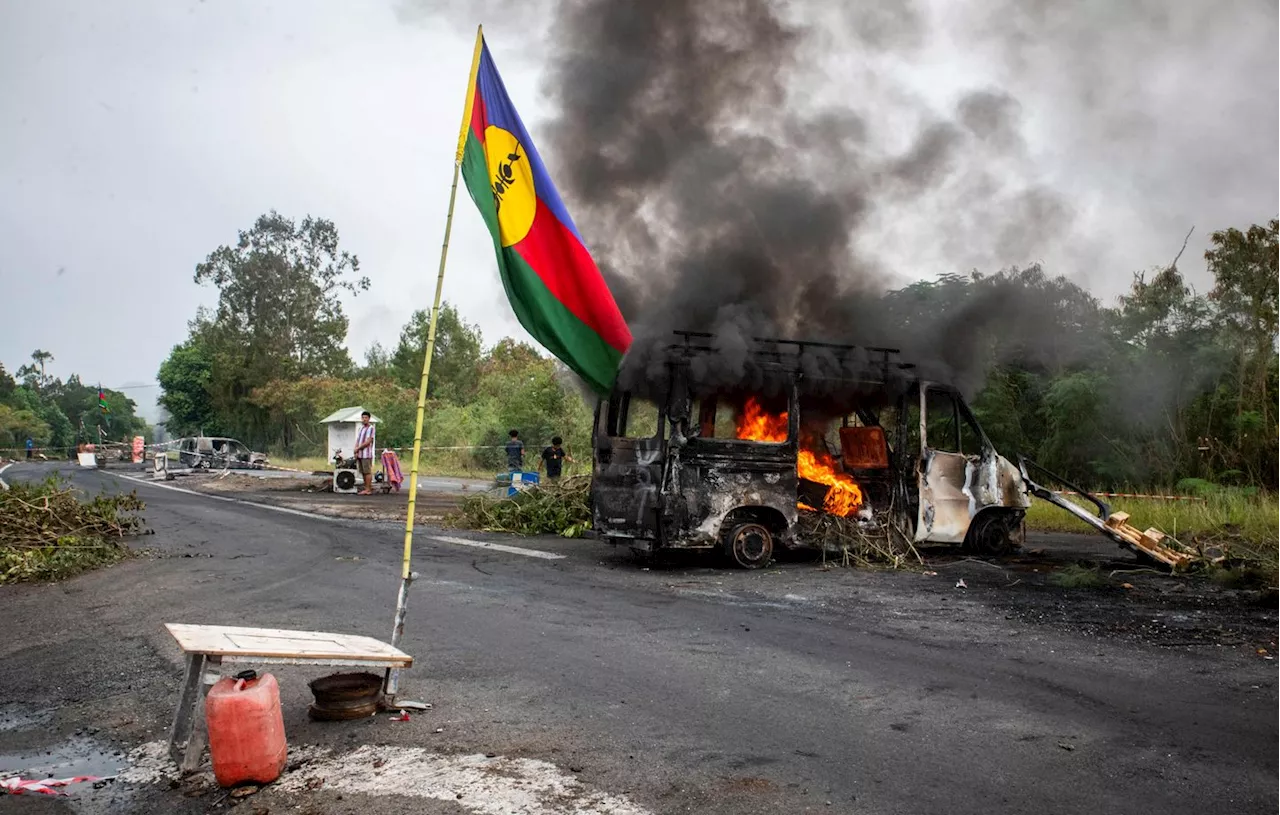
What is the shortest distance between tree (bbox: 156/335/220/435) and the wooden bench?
195 ft

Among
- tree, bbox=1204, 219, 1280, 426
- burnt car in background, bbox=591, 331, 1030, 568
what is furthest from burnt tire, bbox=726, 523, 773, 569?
tree, bbox=1204, 219, 1280, 426

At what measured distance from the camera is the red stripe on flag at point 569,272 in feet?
17.3

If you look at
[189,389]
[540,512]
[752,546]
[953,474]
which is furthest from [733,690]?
[189,389]

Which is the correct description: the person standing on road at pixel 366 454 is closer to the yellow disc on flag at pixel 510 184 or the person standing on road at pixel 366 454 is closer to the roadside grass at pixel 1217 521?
the roadside grass at pixel 1217 521

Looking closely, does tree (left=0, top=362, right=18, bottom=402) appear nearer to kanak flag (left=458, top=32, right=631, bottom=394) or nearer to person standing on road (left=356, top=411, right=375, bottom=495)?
person standing on road (left=356, top=411, right=375, bottom=495)

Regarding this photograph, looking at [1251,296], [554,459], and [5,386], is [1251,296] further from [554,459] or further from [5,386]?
[5,386]

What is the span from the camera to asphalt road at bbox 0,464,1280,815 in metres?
3.62

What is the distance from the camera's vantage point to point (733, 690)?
4.95 meters

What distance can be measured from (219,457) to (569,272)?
120ft

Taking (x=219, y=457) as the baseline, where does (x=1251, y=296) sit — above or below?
above

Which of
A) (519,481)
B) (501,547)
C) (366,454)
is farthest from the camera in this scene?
(366,454)

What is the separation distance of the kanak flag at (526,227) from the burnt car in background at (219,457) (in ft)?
115

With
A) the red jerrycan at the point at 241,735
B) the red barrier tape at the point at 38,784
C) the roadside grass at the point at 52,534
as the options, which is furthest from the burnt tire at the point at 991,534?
the roadside grass at the point at 52,534

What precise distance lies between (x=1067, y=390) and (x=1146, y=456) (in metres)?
1.83
